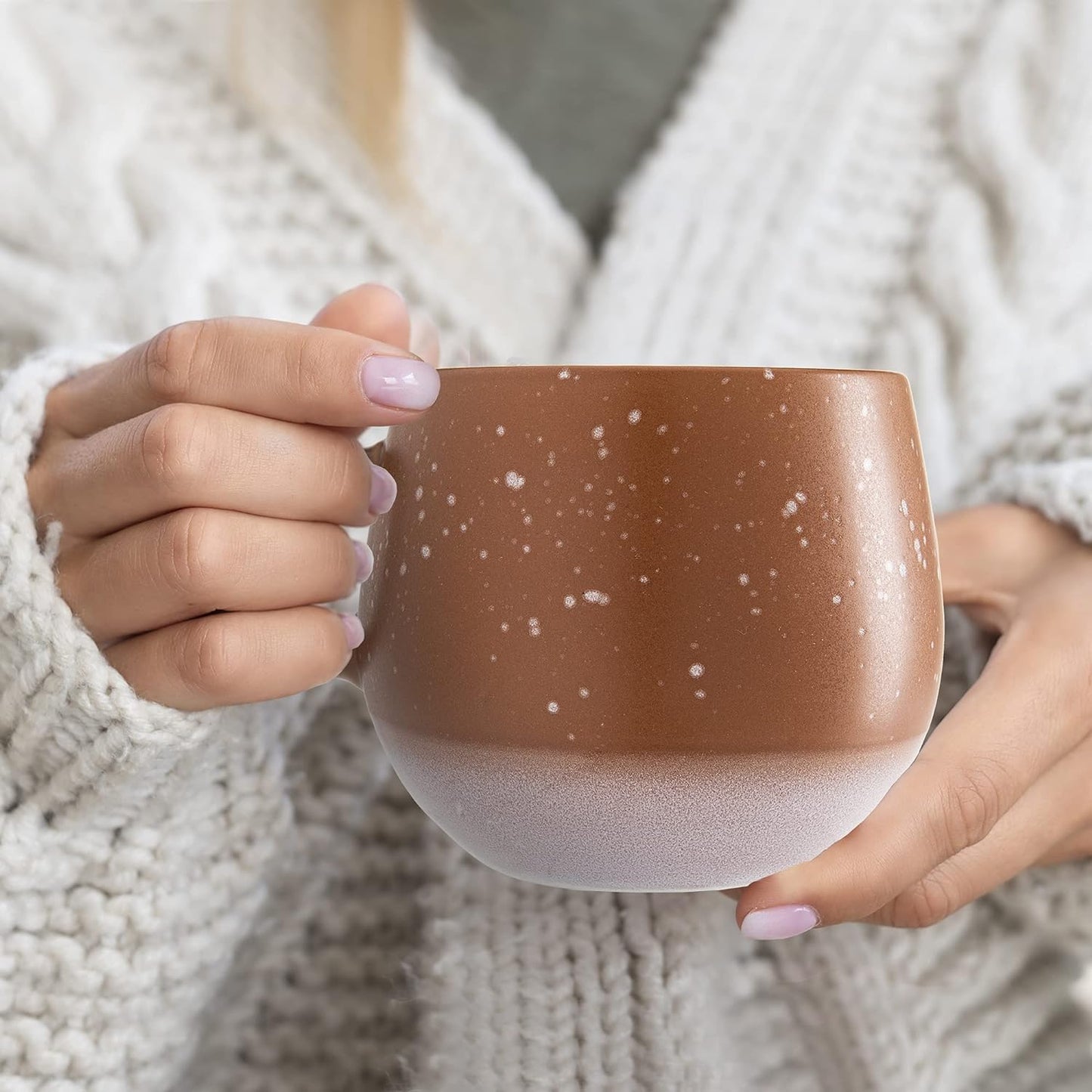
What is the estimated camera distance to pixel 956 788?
0.49 m

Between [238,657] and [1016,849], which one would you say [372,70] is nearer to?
[238,657]

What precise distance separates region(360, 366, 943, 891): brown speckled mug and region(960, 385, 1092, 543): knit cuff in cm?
23

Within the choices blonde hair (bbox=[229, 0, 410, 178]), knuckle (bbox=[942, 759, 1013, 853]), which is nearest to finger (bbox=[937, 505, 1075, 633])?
knuckle (bbox=[942, 759, 1013, 853])

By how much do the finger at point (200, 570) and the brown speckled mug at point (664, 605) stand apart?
0.08 m

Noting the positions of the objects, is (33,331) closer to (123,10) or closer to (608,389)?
(123,10)

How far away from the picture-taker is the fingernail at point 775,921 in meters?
0.45

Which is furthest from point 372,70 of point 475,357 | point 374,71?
point 475,357

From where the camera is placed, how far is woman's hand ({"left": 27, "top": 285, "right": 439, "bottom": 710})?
428 millimetres

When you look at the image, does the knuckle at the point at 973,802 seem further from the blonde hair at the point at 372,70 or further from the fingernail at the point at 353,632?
the blonde hair at the point at 372,70

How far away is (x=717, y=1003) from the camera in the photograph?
1.96ft

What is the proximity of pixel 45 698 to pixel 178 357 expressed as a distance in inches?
→ 6.2

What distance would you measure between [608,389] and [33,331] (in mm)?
547

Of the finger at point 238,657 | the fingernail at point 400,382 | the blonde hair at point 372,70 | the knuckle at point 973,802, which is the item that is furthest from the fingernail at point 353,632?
the blonde hair at point 372,70

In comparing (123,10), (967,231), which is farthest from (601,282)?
(123,10)
